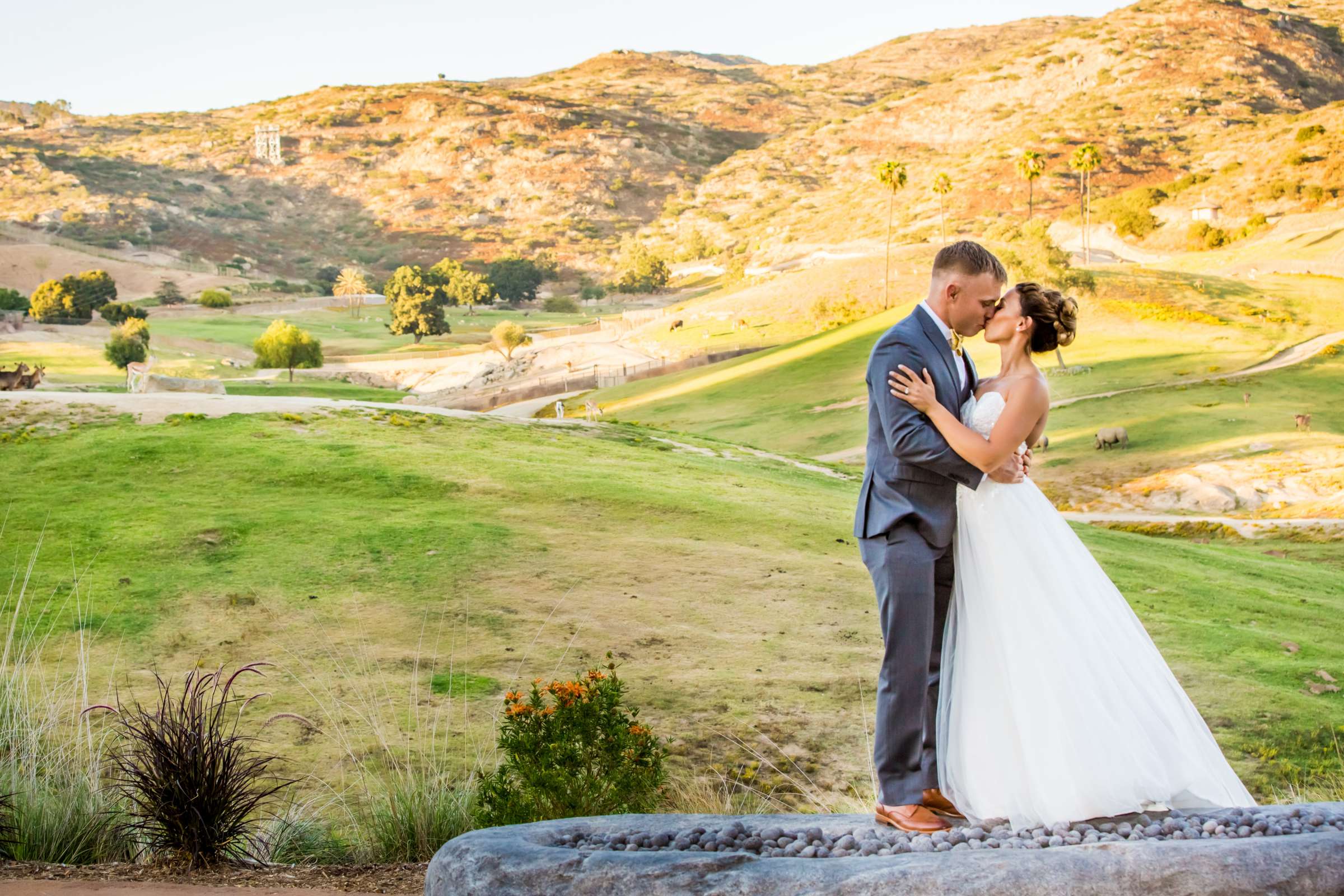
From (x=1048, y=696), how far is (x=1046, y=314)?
5.20ft

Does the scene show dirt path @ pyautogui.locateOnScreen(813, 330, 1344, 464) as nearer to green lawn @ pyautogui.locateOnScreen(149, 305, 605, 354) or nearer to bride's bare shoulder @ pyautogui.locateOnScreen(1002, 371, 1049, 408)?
bride's bare shoulder @ pyautogui.locateOnScreen(1002, 371, 1049, 408)

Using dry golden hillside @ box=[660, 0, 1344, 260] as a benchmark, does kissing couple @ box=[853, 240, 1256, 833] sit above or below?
below

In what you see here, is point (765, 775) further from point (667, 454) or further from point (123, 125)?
point (123, 125)

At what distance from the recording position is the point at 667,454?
21.5m

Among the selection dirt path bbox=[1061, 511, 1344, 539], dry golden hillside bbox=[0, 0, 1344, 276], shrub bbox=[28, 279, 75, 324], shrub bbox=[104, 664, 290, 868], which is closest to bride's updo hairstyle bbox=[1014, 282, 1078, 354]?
shrub bbox=[104, 664, 290, 868]

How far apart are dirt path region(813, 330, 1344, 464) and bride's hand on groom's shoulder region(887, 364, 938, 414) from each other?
2871 centimetres

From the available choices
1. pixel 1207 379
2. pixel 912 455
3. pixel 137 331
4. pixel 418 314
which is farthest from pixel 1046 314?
pixel 418 314

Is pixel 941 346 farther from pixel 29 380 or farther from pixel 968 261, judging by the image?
pixel 29 380

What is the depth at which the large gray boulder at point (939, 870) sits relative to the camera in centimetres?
361

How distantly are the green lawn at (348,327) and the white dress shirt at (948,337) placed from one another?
72863mm

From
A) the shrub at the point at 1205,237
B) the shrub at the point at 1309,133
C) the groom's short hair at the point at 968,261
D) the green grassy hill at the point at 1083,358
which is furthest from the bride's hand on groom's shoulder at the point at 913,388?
the shrub at the point at 1309,133

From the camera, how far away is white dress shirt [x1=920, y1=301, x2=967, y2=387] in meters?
4.81

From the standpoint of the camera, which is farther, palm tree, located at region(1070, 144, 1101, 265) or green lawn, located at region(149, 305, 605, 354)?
green lawn, located at region(149, 305, 605, 354)

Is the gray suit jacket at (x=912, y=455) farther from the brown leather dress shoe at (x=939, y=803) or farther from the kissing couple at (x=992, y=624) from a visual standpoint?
the brown leather dress shoe at (x=939, y=803)
